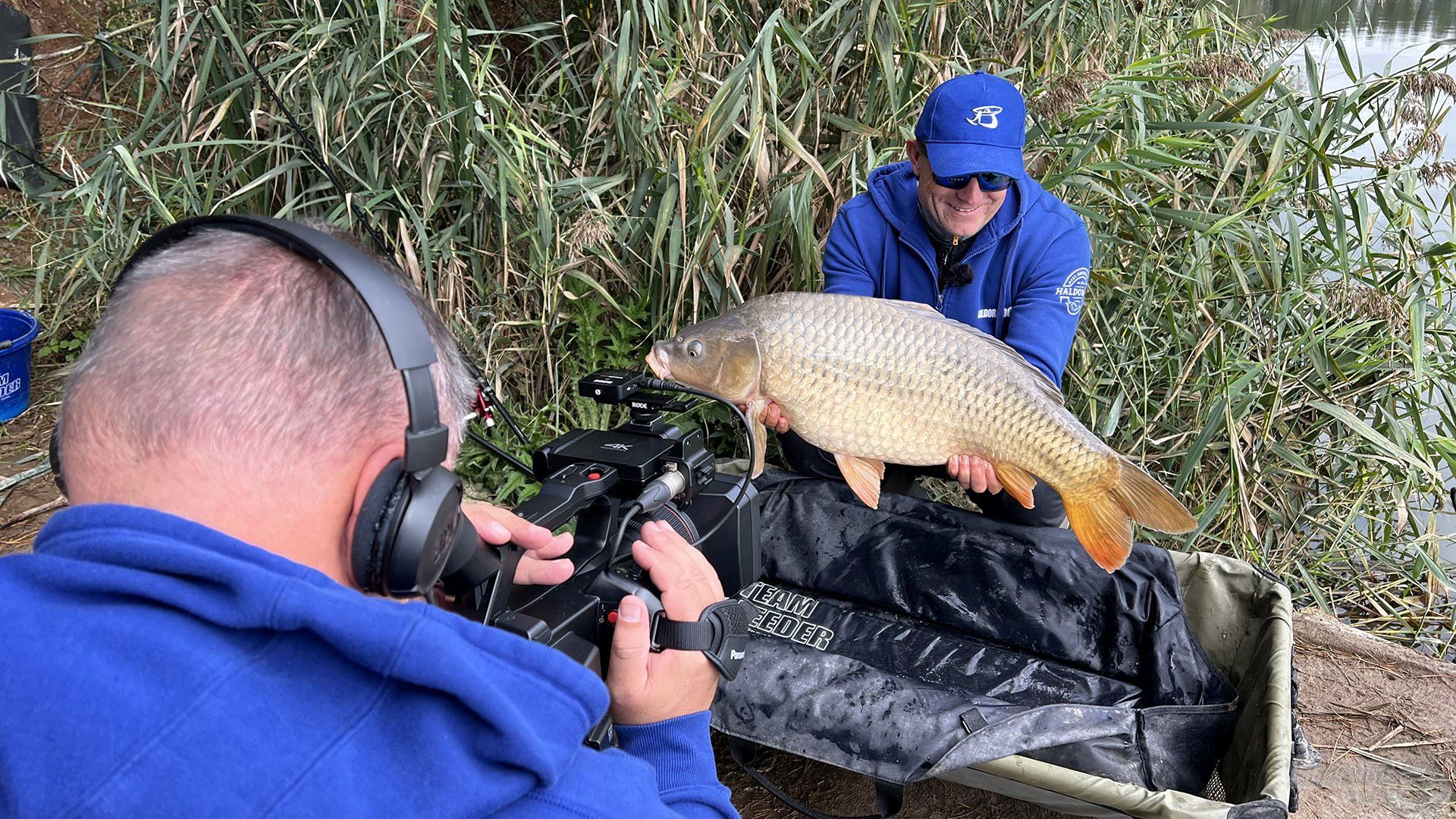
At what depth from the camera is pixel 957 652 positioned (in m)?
2.20

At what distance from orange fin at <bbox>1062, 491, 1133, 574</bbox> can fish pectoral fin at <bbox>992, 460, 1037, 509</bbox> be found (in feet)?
0.26

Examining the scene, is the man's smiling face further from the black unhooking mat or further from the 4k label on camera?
the 4k label on camera

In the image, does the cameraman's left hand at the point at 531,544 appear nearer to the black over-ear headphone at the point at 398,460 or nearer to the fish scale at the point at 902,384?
the black over-ear headphone at the point at 398,460

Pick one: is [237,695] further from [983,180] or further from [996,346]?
[983,180]

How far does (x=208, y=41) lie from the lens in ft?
8.25

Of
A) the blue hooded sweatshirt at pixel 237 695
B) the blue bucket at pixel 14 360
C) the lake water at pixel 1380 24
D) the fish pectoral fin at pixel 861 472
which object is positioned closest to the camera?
the blue hooded sweatshirt at pixel 237 695

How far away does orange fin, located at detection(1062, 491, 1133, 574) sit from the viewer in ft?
6.05

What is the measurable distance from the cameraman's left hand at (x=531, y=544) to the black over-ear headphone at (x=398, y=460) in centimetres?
25

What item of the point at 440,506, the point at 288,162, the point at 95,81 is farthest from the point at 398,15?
the point at 440,506

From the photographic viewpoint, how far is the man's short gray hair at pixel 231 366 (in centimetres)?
62

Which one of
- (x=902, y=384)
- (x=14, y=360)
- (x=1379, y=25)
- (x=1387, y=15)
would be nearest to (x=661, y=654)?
(x=902, y=384)

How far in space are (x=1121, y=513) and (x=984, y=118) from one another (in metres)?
0.81

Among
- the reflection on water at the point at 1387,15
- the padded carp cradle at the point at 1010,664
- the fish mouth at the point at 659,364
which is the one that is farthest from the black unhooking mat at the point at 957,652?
the reflection on water at the point at 1387,15

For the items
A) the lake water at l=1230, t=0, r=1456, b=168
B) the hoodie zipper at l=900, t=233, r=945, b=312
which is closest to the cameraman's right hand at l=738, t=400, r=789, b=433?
the hoodie zipper at l=900, t=233, r=945, b=312
